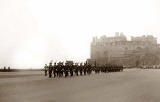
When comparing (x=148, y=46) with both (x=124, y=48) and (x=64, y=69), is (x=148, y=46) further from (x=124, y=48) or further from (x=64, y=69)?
(x=64, y=69)

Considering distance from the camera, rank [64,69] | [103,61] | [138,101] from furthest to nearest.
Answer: [103,61] → [64,69] → [138,101]

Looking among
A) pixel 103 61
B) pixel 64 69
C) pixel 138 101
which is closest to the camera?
pixel 138 101

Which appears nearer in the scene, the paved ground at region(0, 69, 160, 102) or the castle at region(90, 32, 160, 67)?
the paved ground at region(0, 69, 160, 102)

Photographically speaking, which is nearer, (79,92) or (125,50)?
(79,92)

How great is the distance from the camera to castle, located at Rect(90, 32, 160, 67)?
13412cm

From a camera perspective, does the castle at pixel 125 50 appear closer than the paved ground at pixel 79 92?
No

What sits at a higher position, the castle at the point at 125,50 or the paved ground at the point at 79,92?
the castle at the point at 125,50

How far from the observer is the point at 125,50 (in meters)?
138

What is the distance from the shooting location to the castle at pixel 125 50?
134125 millimetres

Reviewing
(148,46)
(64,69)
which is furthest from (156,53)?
(64,69)

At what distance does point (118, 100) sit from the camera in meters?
10.3

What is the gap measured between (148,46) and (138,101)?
5203 inches

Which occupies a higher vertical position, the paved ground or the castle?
the castle

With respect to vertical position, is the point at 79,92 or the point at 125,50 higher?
the point at 125,50
